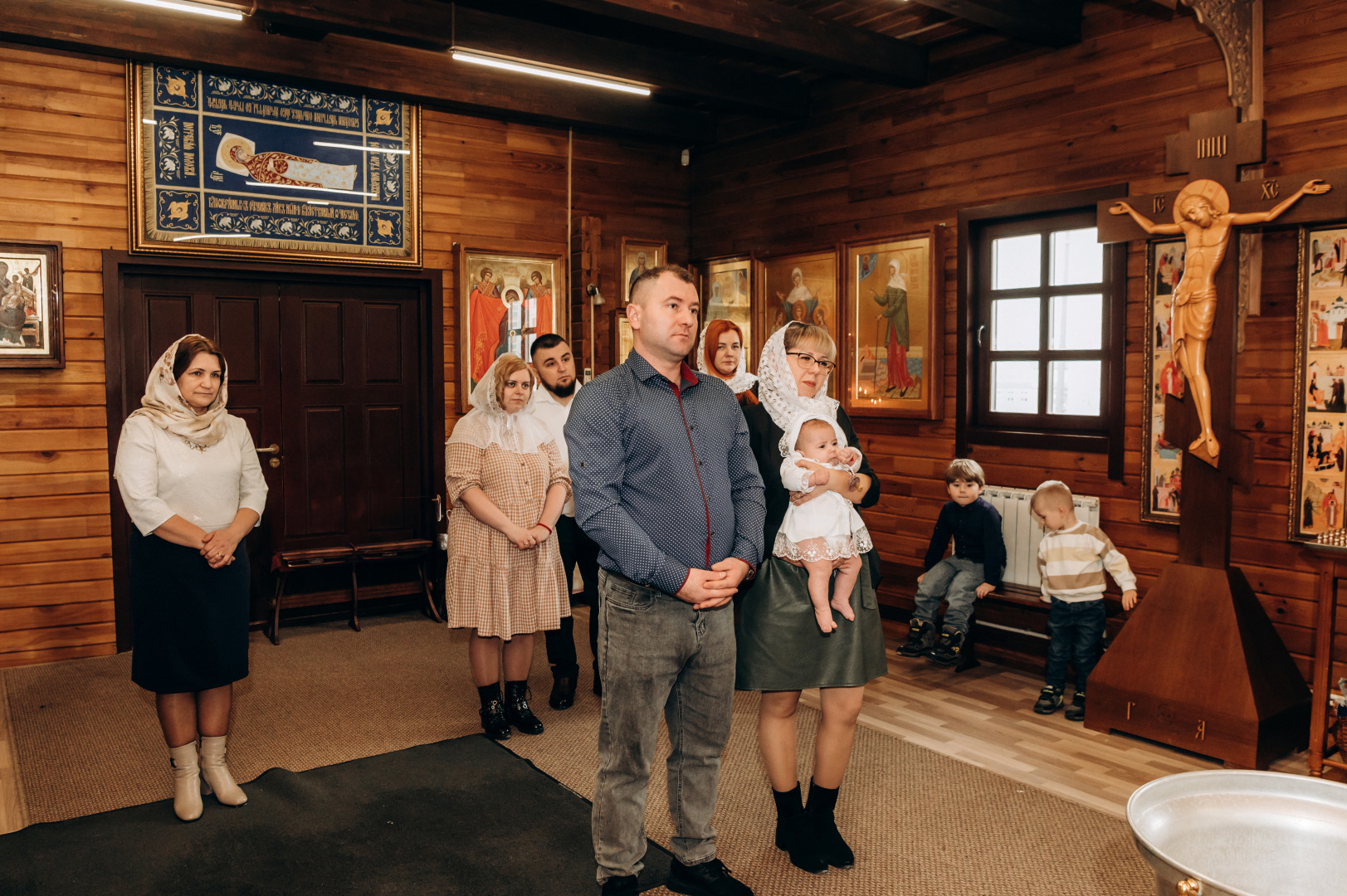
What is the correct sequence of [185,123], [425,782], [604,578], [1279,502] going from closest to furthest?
1. [604,578]
2. [425,782]
3. [1279,502]
4. [185,123]

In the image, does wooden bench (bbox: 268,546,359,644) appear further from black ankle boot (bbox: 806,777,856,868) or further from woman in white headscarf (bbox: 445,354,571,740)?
black ankle boot (bbox: 806,777,856,868)

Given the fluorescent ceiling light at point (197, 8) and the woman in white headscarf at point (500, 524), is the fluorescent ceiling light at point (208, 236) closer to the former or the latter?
the fluorescent ceiling light at point (197, 8)

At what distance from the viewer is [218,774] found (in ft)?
10.4

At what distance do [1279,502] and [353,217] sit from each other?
4.97 meters

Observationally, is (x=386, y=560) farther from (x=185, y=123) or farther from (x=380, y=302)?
(x=185, y=123)

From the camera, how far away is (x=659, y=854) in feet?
9.36

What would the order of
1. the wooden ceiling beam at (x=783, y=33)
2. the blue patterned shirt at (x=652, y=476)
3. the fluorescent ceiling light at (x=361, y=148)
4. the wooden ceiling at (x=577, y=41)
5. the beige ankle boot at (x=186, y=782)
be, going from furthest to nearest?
the fluorescent ceiling light at (x=361, y=148) < the wooden ceiling at (x=577, y=41) < the wooden ceiling beam at (x=783, y=33) < the beige ankle boot at (x=186, y=782) < the blue patterned shirt at (x=652, y=476)

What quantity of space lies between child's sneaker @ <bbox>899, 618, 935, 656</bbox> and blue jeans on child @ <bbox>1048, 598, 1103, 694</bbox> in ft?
2.52

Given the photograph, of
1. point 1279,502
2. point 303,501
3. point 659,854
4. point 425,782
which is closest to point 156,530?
point 425,782

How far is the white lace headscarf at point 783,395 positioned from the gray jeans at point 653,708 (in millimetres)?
560

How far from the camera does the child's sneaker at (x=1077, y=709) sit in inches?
159

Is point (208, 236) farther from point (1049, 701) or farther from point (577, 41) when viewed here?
point (1049, 701)

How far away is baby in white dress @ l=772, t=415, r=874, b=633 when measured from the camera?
8.23ft

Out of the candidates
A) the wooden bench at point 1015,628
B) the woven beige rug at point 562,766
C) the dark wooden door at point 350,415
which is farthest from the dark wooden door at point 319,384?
the wooden bench at point 1015,628
